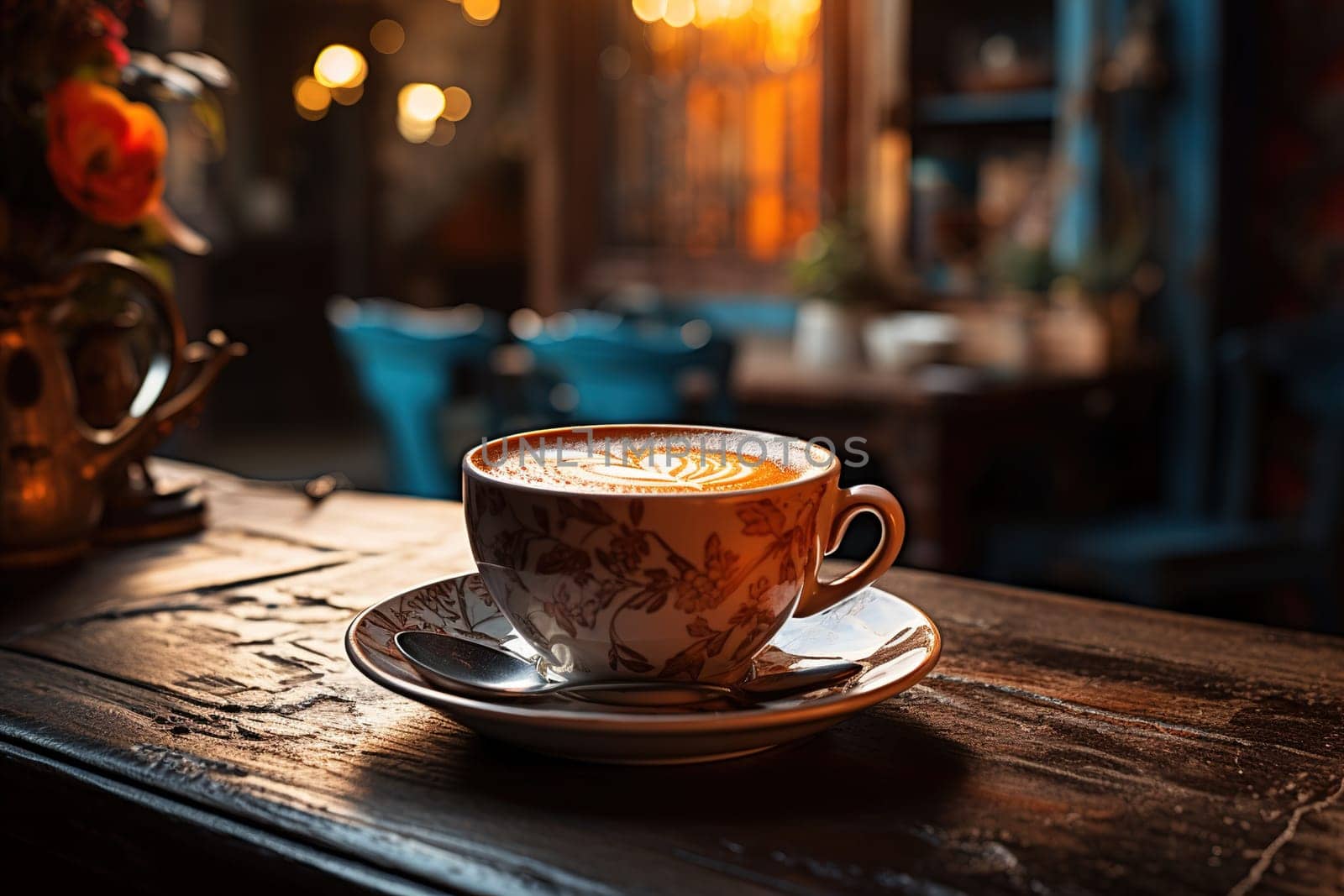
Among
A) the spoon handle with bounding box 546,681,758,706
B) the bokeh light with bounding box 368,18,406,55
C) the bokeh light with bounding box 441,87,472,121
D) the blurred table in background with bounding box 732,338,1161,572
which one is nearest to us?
the spoon handle with bounding box 546,681,758,706

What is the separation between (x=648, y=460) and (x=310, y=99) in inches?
330

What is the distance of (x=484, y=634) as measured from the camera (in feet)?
2.37

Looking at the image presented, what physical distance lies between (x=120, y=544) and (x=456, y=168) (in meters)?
8.26

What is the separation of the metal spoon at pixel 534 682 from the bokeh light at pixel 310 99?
8338 mm

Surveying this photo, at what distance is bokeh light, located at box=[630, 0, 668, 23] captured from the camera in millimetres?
4012

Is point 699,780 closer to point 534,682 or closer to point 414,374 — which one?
point 534,682

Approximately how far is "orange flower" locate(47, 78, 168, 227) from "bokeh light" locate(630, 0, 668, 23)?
124 inches

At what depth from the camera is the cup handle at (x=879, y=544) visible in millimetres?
671

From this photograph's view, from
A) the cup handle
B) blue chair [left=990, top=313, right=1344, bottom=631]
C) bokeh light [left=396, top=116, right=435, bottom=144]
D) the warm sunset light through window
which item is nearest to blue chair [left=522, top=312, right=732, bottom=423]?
blue chair [left=990, top=313, right=1344, bottom=631]

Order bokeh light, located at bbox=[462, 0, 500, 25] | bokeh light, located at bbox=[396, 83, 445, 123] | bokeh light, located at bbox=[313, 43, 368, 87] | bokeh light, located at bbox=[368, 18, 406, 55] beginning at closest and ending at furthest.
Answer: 1. bokeh light, located at bbox=[313, 43, 368, 87]
2. bokeh light, located at bbox=[396, 83, 445, 123]
3. bokeh light, located at bbox=[462, 0, 500, 25]
4. bokeh light, located at bbox=[368, 18, 406, 55]

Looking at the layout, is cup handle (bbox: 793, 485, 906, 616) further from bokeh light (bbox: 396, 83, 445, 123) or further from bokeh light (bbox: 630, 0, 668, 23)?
bokeh light (bbox: 396, 83, 445, 123)

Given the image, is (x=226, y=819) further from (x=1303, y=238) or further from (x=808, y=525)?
(x=1303, y=238)

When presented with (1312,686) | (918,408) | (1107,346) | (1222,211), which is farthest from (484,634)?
(1222,211)

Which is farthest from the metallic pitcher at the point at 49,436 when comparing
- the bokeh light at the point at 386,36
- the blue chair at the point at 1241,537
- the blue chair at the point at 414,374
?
the bokeh light at the point at 386,36
